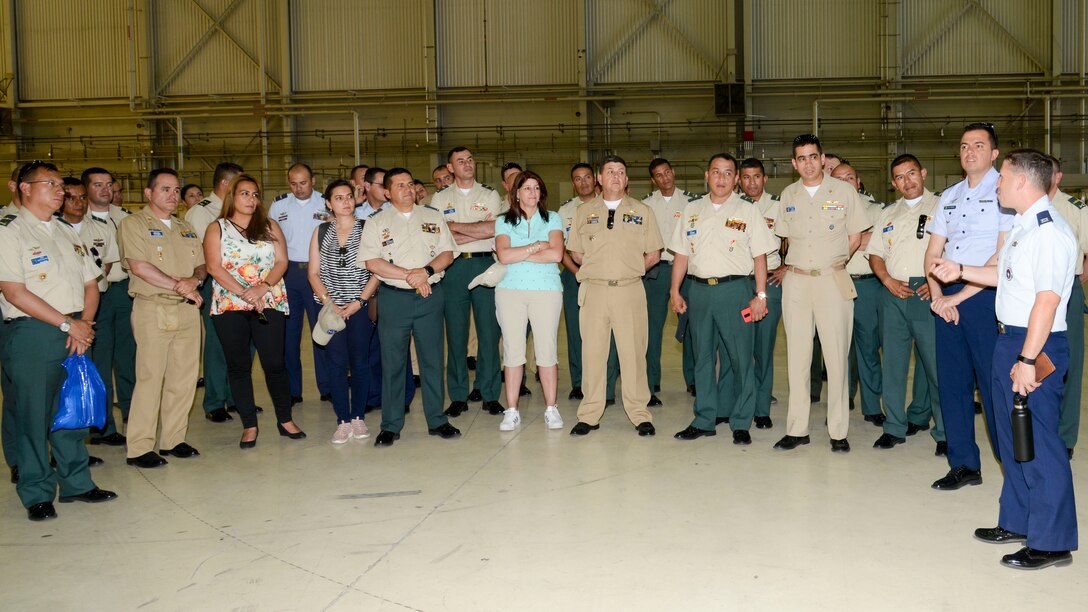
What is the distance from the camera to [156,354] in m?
5.11

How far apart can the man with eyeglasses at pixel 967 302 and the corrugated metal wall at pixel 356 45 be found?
1245 cm

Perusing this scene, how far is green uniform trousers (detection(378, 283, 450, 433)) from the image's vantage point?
549cm

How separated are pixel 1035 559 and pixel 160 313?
4359mm

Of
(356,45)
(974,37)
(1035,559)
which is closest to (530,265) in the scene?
(1035,559)

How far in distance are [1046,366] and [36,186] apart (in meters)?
4.32

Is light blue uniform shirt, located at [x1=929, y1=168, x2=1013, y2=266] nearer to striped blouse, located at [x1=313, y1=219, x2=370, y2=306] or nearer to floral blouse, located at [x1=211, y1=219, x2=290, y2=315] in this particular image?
striped blouse, located at [x1=313, y1=219, x2=370, y2=306]

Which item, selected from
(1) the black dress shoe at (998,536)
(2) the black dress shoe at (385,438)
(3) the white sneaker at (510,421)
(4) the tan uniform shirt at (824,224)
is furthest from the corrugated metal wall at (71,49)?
(1) the black dress shoe at (998,536)

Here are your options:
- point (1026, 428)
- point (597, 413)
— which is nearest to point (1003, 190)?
point (1026, 428)

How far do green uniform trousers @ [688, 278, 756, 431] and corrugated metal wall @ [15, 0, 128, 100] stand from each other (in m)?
14.1

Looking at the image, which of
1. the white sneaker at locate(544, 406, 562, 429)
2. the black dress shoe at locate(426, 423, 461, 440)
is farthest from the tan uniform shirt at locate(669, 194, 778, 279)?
the black dress shoe at locate(426, 423, 461, 440)

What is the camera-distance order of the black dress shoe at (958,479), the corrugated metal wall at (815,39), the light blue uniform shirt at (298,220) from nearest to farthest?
1. the black dress shoe at (958,479)
2. the light blue uniform shirt at (298,220)
3. the corrugated metal wall at (815,39)

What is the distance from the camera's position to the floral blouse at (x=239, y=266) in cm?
533

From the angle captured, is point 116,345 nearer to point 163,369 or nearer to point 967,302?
point 163,369

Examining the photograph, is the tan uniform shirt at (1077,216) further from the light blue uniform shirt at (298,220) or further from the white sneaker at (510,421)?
the light blue uniform shirt at (298,220)
